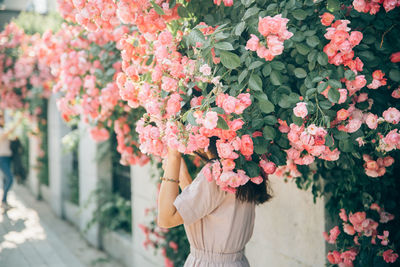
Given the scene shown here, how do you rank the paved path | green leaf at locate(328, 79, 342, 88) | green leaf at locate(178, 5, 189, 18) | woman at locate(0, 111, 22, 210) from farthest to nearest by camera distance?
woman at locate(0, 111, 22, 210), the paved path, green leaf at locate(178, 5, 189, 18), green leaf at locate(328, 79, 342, 88)

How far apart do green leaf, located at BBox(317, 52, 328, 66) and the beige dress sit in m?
0.86

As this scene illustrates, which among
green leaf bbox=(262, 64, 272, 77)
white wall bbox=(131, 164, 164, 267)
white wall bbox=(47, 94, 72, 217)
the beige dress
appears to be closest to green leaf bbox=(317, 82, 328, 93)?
green leaf bbox=(262, 64, 272, 77)

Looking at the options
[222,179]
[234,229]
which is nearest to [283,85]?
[222,179]

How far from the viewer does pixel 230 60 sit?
164cm

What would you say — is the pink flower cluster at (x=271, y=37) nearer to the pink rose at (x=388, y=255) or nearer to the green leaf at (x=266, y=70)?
the green leaf at (x=266, y=70)

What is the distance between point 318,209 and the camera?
9.36ft

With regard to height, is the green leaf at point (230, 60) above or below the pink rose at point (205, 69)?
above

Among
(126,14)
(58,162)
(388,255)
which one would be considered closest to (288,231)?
(388,255)

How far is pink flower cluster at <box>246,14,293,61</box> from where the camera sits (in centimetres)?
157

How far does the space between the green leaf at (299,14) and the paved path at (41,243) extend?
5155 mm

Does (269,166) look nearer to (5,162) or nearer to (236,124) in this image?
(236,124)

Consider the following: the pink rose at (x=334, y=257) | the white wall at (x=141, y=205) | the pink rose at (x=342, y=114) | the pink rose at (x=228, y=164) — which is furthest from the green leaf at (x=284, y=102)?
the white wall at (x=141, y=205)

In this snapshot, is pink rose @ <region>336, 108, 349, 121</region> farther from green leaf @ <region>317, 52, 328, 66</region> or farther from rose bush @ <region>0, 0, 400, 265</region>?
green leaf @ <region>317, 52, 328, 66</region>

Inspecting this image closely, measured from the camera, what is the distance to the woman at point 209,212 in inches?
83.0
